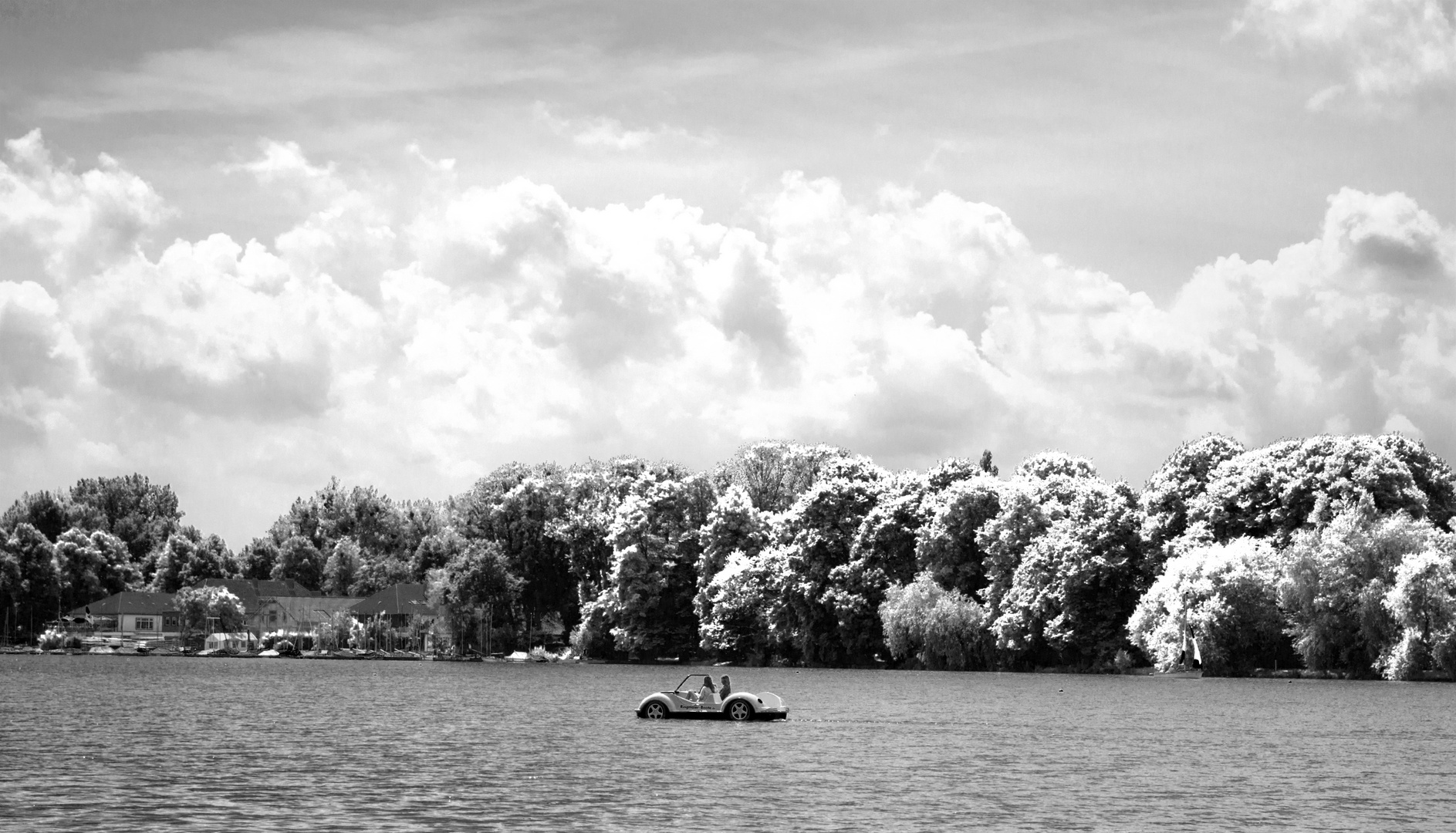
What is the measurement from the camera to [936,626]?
122 m

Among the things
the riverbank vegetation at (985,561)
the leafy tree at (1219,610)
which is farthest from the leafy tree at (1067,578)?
the leafy tree at (1219,610)

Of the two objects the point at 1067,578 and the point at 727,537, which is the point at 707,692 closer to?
the point at 1067,578

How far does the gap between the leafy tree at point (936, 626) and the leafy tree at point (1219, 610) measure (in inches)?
607

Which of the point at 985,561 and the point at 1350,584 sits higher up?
the point at 985,561

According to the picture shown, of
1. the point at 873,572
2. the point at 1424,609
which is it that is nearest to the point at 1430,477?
the point at 1424,609

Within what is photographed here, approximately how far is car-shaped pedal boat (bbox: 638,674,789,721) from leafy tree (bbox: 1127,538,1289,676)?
153 feet

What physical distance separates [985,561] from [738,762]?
253 feet

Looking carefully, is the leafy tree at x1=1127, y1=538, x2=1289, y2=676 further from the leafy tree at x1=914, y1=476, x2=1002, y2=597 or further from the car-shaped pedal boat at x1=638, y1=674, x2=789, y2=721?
the car-shaped pedal boat at x1=638, y1=674, x2=789, y2=721

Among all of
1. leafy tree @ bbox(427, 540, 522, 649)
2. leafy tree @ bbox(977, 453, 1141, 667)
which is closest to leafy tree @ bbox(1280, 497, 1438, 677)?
leafy tree @ bbox(977, 453, 1141, 667)

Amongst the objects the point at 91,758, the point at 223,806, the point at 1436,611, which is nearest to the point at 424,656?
the point at 1436,611

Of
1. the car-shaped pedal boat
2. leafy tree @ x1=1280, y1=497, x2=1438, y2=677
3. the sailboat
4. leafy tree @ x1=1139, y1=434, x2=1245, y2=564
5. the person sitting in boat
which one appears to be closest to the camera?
the car-shaped pedal boat

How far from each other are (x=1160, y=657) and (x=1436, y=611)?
17657 mm

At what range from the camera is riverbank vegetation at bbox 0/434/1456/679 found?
100 metres

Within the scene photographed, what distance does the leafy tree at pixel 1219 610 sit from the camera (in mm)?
103438
